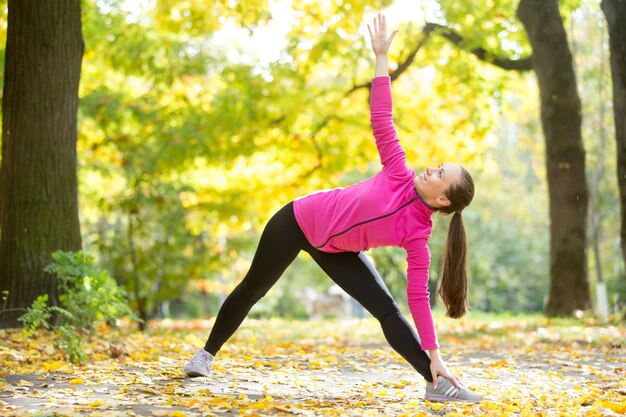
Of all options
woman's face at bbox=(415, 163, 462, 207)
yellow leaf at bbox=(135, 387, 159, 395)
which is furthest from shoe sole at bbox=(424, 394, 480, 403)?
yellow leaf at bbox=(135, 387, 159, 395)

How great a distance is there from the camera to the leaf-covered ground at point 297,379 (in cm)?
384

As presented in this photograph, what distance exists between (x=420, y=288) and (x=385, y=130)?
912 millimetres

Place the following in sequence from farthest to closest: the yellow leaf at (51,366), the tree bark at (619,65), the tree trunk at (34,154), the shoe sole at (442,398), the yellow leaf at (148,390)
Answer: the tree bark at (619,65), the tree trunk at (34,154), the yellow leaf at (51,366), the shoe sole at (442,398), the yellow leaf at (148,390)

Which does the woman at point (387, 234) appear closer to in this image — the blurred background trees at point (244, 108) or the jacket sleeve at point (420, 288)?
the jacket sleeve at point (420, 288)

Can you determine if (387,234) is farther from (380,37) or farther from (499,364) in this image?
(499,364)

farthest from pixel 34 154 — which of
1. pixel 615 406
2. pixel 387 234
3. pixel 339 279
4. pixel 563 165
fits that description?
pixel 563 165

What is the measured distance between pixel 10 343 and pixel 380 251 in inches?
570

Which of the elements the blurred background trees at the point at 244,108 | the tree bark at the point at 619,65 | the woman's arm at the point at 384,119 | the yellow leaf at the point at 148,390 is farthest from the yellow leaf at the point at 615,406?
the blurred background trees at the point at 244,108

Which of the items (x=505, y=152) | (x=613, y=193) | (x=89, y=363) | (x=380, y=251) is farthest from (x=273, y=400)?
(x=505, y=152)

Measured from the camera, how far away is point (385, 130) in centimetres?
427

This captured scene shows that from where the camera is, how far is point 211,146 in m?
13.6

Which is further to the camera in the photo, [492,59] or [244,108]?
[244,108]

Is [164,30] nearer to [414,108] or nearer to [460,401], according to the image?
[414,108]

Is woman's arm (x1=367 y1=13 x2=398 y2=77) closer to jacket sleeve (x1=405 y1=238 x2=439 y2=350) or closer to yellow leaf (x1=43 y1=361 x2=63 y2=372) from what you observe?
jacket sleeve (x1=405 y1=238 x2=439 y2=350)
